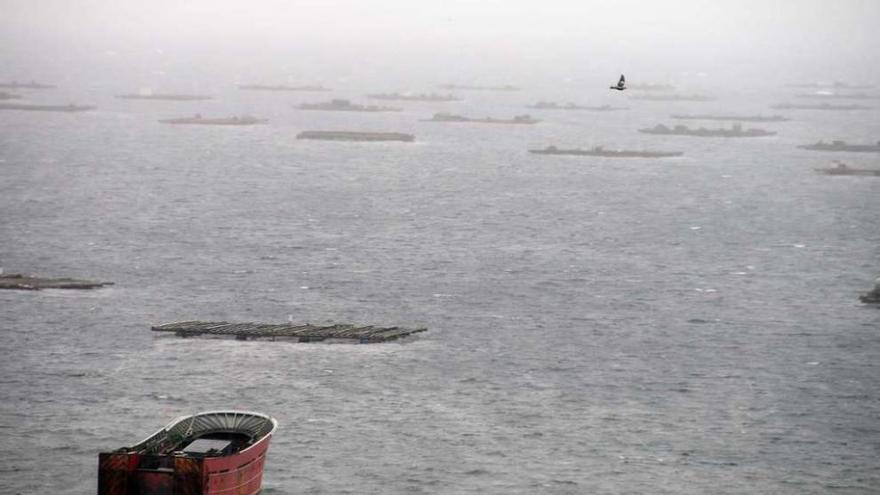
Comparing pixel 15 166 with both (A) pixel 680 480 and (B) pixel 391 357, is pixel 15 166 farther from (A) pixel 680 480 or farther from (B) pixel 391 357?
(A) pixel 680 480

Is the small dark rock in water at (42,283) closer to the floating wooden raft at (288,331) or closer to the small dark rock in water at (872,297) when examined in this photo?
the floating wooden raft at (288,331)

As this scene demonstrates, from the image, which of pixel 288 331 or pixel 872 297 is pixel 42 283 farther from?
pixel 872 297

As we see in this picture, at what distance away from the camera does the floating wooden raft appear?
84.1 metres

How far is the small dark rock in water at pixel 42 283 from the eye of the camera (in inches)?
3905

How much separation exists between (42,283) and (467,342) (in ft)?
103

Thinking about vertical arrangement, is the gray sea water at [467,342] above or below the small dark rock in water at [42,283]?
below

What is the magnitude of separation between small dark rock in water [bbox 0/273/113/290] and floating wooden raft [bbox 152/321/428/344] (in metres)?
14.3

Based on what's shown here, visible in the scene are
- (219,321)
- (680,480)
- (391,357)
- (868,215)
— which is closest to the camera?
(680,480)

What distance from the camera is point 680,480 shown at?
6025cm

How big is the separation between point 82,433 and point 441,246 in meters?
60.0

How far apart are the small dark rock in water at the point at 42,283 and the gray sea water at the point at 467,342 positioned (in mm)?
2192

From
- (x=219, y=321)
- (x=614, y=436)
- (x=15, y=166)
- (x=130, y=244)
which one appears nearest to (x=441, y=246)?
(x=130, y=244)

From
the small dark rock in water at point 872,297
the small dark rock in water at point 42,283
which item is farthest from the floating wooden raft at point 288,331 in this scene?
the small dark rock in water at point 872,297

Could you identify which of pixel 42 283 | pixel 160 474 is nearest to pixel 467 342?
pixel 42 283
